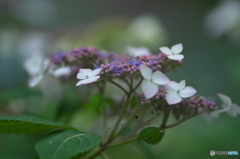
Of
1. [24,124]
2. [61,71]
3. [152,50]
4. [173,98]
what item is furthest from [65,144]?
[152,50]

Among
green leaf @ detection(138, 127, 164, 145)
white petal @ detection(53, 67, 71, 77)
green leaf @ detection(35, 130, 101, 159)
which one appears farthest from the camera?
white petal @ detection(53, 67, 71, 77)

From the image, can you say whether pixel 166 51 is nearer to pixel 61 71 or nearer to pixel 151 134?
pixel 151 134

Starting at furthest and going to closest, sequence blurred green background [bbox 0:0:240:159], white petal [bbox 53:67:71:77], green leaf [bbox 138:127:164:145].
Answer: blurred green background [bbox 0:0:240:159] < white petal [bbox 53:67:71:77] < green leaf [bbox 138:127:164:145]

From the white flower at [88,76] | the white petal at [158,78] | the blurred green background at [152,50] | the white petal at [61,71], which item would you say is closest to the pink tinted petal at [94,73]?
the white flower at [88,76]

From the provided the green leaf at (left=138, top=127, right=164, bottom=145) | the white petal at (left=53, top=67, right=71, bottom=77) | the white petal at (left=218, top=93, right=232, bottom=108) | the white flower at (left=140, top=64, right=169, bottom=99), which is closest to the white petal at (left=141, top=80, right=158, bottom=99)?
the white flower at (left=140, top=64, right=169, bottom=99)

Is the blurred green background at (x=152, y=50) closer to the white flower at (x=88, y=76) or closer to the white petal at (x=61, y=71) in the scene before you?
the white petal at (x=61, y=71)

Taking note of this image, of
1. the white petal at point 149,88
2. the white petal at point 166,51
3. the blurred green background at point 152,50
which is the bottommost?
the blurred green background at point 152,50

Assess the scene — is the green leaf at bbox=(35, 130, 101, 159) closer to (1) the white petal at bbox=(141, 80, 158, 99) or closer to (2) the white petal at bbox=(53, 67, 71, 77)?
(1) the white petal at bbox=(141, 80, 158, 99)
